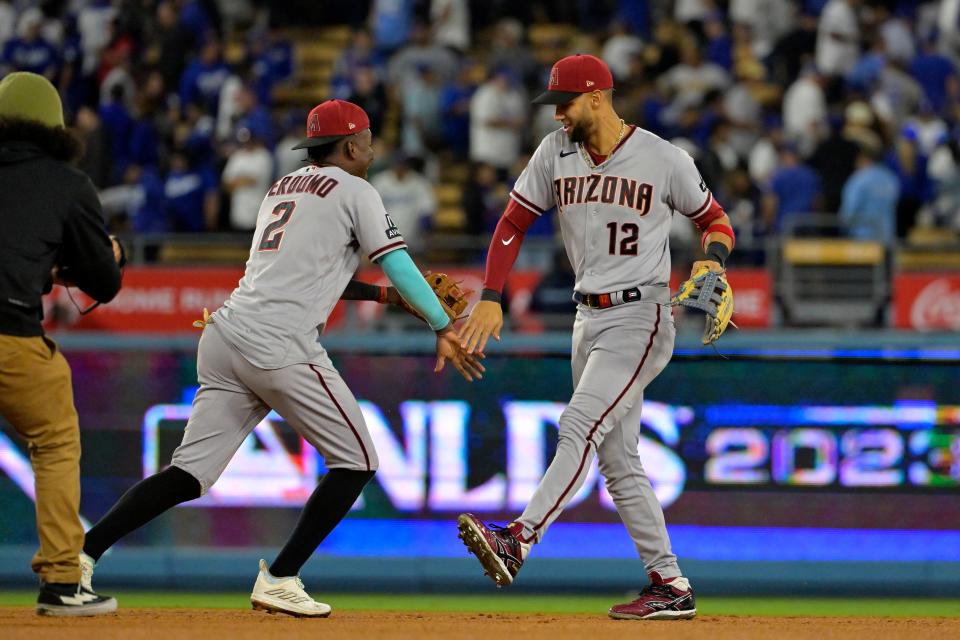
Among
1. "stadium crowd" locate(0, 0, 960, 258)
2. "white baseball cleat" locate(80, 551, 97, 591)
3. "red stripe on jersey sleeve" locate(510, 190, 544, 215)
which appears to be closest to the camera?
"white baseball cleat" locate(80, 551, 97, 591)

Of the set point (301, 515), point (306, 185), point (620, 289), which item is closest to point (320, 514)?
point (301, 515)

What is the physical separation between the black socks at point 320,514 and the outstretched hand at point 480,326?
2.14 feet

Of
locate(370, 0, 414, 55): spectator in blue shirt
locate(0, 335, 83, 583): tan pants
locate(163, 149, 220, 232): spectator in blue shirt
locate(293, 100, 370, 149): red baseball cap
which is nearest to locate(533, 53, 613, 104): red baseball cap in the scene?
locate(293, 100, 370, 149): red baseball cap

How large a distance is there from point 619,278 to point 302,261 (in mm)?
1294

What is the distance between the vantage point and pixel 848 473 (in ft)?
28.6

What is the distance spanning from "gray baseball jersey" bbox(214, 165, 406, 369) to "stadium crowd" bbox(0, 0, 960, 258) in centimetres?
819

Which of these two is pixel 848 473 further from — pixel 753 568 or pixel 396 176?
pixel 396 176

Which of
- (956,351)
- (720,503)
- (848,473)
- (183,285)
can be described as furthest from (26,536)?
(183,285)

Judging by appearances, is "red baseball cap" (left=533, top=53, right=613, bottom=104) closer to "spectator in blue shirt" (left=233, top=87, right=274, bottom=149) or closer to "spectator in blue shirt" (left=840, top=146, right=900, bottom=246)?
"spectator in blue shirt" (left=840, top=146, right=900, bottom=246)

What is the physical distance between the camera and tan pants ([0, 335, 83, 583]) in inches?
235

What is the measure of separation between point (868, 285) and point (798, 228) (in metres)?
1.15

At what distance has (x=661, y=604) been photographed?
6707 mm

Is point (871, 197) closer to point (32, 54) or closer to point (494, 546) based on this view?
point (494, 546)

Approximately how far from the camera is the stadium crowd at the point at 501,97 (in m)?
15.6
